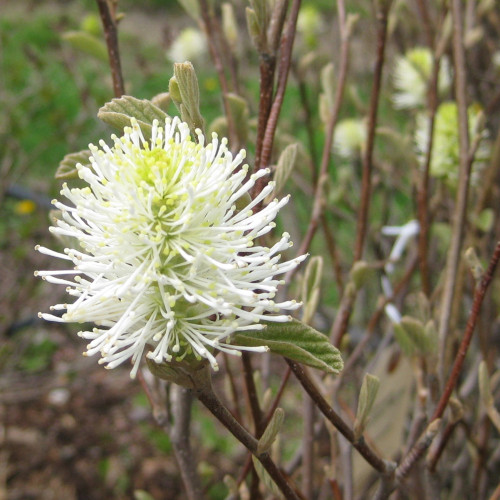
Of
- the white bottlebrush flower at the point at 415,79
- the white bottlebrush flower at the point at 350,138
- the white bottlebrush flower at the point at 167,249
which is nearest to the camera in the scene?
the white bottlebrush flower at the point at 167,249

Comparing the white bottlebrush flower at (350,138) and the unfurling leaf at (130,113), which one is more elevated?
the white bottlebrush flower at (350,138)

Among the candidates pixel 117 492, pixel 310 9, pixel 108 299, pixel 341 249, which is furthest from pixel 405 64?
pixel 117 492

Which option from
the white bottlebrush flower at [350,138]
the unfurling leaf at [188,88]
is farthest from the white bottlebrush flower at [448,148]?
the unfurling leaf at [188,88]

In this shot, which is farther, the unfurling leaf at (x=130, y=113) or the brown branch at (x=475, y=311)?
the brown branch at (x=475, y=311)

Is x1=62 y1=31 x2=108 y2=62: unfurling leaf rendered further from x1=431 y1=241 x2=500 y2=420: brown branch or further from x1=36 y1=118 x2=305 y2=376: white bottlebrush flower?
x1=431 y1=241 x2=500 y2=420: brown branch

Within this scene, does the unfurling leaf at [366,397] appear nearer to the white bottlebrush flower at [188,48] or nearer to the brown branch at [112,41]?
the brown branch at [112,41]

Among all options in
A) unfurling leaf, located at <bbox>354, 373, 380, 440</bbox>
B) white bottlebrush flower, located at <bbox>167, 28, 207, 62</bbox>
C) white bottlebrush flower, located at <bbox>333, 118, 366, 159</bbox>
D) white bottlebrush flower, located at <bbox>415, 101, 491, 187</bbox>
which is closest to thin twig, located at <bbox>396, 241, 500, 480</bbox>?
unfurling leaf, located at <bbox>354, 373, 380, 440</bbox>
